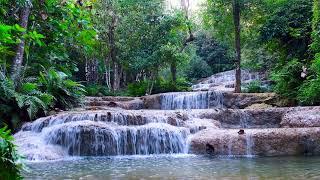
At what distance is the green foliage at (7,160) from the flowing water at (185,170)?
384 centimetres

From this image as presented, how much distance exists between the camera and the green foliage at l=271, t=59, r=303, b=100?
15.4 meters

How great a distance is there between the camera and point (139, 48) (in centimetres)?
2323

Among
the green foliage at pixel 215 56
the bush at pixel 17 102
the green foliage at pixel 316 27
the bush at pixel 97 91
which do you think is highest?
the green foliage at pixel 215 56

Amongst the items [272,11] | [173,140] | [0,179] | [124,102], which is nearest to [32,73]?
[124,102]

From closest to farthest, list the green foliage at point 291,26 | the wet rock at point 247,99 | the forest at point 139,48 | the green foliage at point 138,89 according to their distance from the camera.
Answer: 1. the forest at point 139,48
2. the wet rock at point 247,99
3. the green foliage at point 291,26
4. the green foliage at point 138,89

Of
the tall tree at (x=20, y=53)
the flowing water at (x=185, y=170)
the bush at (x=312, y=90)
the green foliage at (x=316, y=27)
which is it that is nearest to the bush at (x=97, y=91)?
the tall tree at (x=20, y=53)

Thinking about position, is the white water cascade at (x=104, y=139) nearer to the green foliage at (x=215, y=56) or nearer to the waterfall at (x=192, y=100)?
the waterfall at (x=192, y=100)

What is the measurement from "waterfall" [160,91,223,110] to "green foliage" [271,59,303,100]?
10.3 ft

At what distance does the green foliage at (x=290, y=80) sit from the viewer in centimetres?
1543

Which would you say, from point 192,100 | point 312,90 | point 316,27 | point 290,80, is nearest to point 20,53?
point 192,100

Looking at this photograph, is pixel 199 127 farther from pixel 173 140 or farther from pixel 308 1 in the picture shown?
pixel 308 1

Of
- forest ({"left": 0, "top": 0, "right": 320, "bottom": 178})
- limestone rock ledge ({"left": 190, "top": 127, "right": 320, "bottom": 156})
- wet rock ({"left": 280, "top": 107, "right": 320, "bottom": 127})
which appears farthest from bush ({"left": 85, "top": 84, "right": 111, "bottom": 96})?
limestone rock ledge ({"left": 190, "top": 127, "right": 320, "bottom": 156})

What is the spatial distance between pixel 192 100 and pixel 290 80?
4822 mm

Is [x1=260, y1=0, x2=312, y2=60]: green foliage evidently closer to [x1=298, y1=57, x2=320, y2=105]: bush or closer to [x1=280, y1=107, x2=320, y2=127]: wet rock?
[x1=298, y1=57, x2=320, y2=105]: bush
